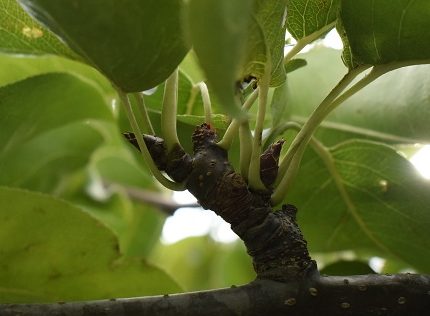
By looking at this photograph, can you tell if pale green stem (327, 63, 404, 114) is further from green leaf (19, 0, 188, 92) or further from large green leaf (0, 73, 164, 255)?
large green leaf (0, 73, 164, 255)

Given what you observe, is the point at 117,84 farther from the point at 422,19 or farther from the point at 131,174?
the point at 131,174

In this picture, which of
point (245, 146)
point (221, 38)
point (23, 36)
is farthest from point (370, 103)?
point (221, 38)

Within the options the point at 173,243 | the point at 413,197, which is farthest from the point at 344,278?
the point at 173,243

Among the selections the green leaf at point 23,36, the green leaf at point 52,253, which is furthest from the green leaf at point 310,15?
the green leaf at point 52,253

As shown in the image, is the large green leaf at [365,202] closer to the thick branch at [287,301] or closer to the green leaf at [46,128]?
the thick branch at [287,301]

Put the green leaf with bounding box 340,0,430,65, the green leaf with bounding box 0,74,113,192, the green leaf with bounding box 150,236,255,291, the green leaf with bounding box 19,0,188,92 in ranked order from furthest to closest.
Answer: the green leaf with bounding box 150,236,255,291
the green leaf with bounding box 0,74,113,192
the green leaf with bounding box 340,0,430,65
the green leaf with bounding box 19,0,188,92

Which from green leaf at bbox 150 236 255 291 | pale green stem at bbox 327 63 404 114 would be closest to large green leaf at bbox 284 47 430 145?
pale green stem at bbox 327 63 404 114
